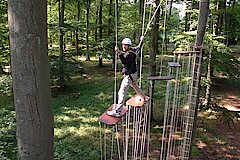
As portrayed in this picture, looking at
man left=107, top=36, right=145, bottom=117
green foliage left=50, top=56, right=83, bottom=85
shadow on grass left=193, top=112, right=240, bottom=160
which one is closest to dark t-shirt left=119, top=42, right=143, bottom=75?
man left=107, top=36, right=145, bottom=117

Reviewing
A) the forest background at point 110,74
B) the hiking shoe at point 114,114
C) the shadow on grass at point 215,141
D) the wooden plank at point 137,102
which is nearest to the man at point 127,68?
the hiking shoe at point 114,114

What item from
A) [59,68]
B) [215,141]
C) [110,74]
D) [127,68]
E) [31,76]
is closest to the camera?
[31,76]

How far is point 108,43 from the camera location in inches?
445

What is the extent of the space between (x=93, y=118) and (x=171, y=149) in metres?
2.55

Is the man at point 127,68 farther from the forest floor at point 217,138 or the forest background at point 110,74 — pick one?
the forest floor at point 217,138

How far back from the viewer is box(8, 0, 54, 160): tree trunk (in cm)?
118

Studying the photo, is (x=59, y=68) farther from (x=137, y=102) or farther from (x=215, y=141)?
(x=137, y=102)

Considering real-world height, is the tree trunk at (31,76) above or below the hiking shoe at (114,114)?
above

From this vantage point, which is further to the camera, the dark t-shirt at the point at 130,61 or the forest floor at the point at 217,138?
the forest floor at the point at 217,138

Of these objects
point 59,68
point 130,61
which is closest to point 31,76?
point 130,61

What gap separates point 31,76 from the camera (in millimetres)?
1236

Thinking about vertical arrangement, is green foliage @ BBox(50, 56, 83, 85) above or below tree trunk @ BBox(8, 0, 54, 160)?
below

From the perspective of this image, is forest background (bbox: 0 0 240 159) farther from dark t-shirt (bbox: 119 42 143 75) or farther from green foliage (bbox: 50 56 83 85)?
dark t-shirt (bbox: 119 42 143 75)

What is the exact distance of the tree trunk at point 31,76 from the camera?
46.6 inches
